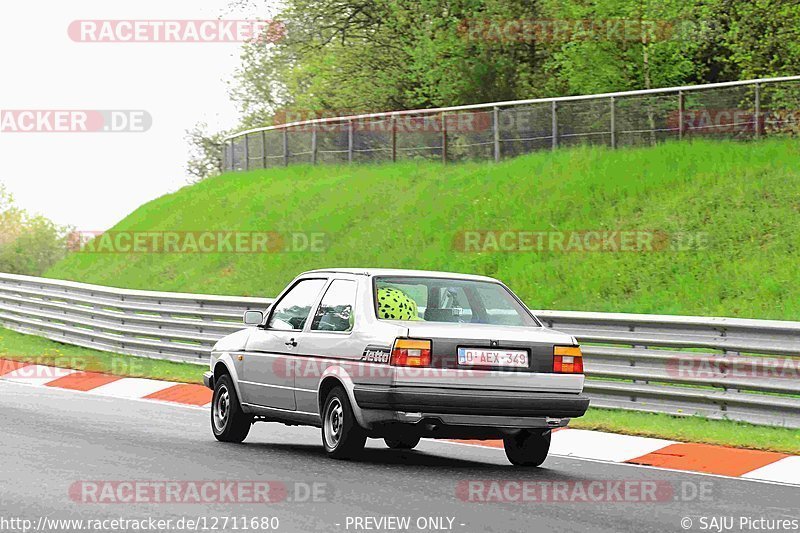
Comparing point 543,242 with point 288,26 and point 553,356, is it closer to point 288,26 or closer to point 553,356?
point 553,356

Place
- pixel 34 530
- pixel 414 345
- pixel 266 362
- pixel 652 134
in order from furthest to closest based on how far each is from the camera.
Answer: pixel 652 134
pixel 266 362
pixel 414 345
pixel 34 530

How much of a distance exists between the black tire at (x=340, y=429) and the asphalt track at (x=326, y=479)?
13cm

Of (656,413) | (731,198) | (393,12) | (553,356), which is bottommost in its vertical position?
(656,413)

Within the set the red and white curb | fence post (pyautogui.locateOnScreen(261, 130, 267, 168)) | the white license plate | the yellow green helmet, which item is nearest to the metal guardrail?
the red and white curb

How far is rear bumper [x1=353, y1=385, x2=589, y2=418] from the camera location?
34.3 feet

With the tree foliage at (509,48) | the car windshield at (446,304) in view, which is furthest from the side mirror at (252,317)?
the tree foliage at (509,48)

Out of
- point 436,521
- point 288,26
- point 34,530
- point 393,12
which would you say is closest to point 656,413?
point 436,521

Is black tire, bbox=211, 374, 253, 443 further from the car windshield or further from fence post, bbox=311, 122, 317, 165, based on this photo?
fence post, bbox=311, 122, 317, 165

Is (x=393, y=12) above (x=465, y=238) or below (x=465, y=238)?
above

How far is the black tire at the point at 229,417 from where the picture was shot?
12.7 meters

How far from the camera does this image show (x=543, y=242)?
77.5 feet

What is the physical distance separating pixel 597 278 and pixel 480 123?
8.72 meters

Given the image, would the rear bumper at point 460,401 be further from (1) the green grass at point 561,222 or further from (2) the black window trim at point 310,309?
(1) the green grass at point 561,222

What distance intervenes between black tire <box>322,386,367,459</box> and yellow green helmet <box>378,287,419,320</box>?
2.57 feet
